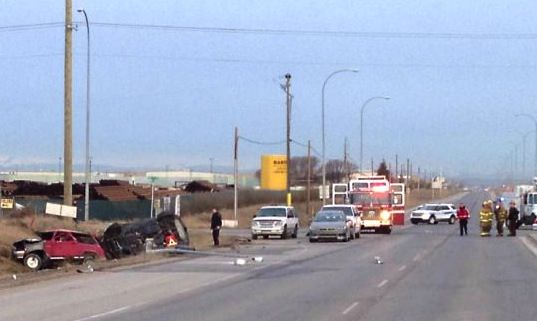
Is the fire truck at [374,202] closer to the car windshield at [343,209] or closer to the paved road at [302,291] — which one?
the car windshield at [343,209]

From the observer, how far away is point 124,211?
70.5m

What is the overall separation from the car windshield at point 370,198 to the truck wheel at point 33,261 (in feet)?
89.6

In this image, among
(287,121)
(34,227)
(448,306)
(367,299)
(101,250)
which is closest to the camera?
(448,306)

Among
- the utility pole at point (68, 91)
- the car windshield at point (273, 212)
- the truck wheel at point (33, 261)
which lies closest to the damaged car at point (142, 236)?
the truck wheel at point (33, 261)

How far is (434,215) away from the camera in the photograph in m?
80.1

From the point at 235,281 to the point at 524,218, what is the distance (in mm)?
47849

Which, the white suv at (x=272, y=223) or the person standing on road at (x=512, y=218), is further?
the person standing on road at (x=512, y=218)

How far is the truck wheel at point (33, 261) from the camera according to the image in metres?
32.1

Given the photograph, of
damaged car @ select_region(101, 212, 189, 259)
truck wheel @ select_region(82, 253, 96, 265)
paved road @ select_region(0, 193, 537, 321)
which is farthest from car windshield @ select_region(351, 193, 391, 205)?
truck wheel @ select_region(82, 253, 96, 265)

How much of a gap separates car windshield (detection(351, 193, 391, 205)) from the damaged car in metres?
19.2

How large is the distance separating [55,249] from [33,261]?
1.23 meters

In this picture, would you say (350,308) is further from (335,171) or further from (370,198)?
(335,171)

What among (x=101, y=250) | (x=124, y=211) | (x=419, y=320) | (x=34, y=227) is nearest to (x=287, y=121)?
(x=124, y=211)

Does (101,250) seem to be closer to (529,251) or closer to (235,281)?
(235,281)
